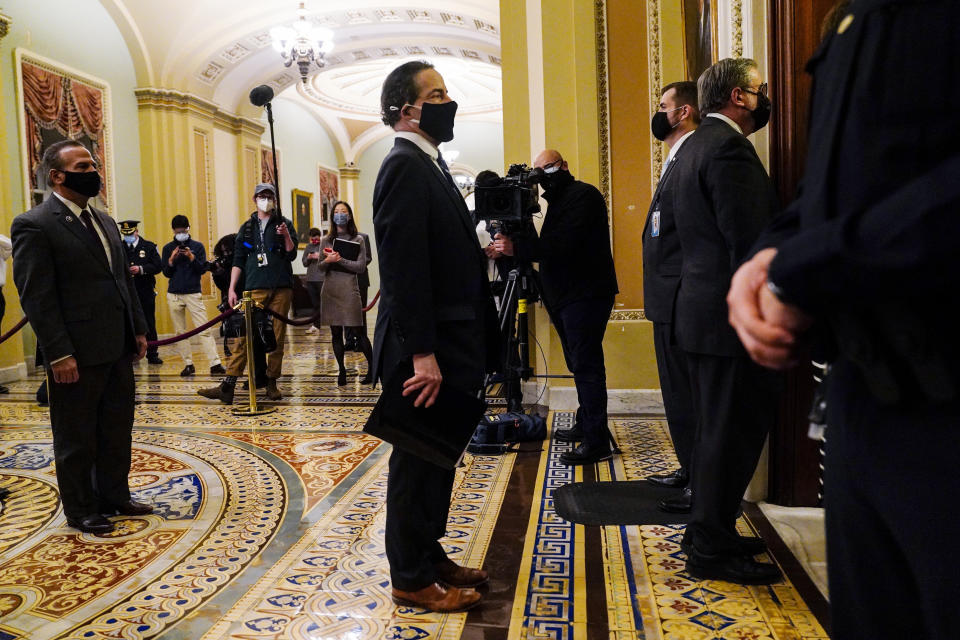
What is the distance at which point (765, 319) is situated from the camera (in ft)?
2.82

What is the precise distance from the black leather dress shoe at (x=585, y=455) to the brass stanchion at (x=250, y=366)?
2591mm

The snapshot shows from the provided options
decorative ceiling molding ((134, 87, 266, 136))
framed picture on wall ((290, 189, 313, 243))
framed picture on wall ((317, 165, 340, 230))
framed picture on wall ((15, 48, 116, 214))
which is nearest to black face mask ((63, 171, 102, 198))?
framed picture on wall ((15, 48, 116, 214))

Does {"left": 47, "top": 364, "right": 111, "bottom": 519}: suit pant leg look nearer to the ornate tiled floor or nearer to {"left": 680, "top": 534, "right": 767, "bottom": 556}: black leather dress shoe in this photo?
the ornate tiled floor

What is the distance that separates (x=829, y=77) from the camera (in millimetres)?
866

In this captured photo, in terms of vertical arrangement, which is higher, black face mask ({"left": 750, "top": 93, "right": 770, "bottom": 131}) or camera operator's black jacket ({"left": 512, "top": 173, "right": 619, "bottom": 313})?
black face mask ({"left": 750, "top": 93, "right": 770, "bottom": 131})

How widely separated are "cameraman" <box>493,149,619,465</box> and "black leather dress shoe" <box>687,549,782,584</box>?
1459mm

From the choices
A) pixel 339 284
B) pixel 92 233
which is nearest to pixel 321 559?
pixel 92 233

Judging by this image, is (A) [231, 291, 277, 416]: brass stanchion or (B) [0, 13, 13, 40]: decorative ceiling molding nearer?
(A) [231, 291, 277, 416]: brass stanchion

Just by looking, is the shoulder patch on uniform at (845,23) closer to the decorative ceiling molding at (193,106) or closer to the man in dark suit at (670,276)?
the man in dark suit at (670,276)

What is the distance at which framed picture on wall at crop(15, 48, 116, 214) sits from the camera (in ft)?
27.9

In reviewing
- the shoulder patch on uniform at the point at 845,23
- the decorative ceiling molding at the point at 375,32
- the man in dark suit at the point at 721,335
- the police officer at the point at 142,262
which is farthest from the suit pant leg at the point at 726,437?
the decorative ceiling molding at the point at 375,32

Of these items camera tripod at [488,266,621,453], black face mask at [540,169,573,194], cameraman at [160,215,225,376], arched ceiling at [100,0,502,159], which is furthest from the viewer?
arched ceiling at [100,0,502,159]

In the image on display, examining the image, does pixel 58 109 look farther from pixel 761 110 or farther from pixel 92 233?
pixel 761 110

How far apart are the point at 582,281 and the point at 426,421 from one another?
2.00 meters
